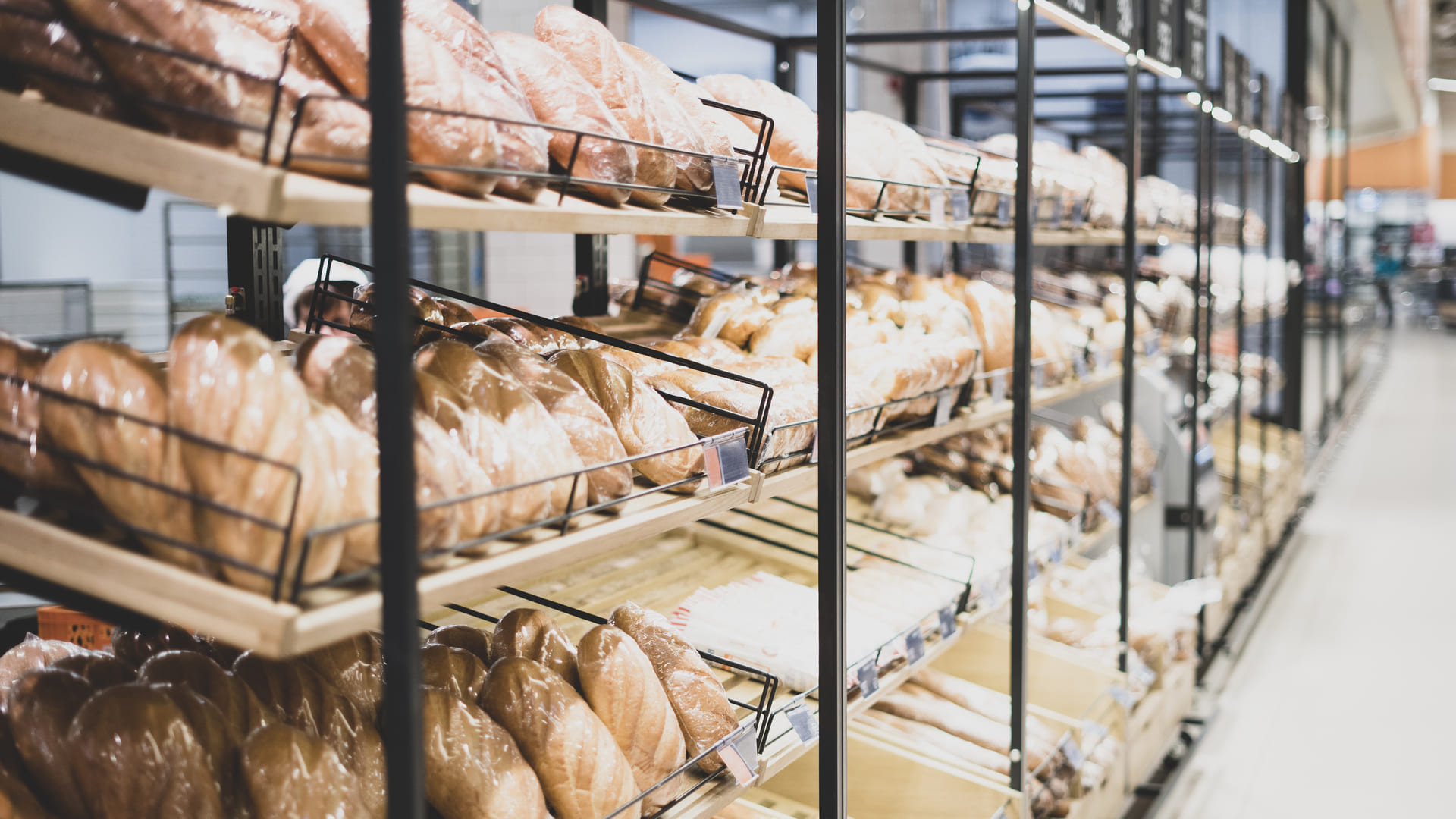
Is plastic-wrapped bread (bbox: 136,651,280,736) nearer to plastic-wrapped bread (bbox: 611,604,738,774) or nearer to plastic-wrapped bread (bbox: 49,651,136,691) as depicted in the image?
plastic-wrapped bread (bbox: 49,651,136,691)

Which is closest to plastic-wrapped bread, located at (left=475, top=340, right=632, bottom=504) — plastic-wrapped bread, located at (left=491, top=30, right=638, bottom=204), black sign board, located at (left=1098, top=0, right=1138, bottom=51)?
plastic-wrapped bread, located at (left=491, top=30, right=638, bottom=204)

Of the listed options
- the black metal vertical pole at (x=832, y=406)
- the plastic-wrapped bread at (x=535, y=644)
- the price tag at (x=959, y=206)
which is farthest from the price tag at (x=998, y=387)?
the plastic-wrapped bread at (x=535, y=644)

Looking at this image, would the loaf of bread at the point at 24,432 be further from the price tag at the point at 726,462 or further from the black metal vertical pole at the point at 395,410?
the price tag at the point at 726,462

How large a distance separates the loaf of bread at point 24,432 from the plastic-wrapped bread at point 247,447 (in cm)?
14

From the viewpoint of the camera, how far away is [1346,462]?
8.97m

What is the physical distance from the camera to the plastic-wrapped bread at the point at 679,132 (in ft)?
5.52

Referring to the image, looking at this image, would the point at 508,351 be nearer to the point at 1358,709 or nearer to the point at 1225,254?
the point at 1358,709

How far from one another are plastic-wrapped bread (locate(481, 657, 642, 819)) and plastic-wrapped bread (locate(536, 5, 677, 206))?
2.16 ft

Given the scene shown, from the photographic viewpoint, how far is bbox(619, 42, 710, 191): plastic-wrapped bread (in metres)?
1.68

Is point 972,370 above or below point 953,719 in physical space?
above

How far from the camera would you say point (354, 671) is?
4.93 ft

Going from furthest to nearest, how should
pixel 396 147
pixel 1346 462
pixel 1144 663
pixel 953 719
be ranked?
1. pixel 1346 462
2. pixel 1144 663
3. pixel 953 719
4. pixel 396 147

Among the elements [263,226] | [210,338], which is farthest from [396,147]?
[263,226]

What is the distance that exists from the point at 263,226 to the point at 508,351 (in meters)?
0.39
